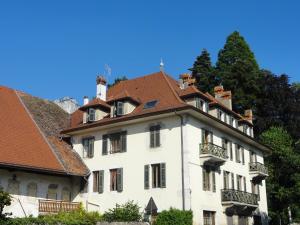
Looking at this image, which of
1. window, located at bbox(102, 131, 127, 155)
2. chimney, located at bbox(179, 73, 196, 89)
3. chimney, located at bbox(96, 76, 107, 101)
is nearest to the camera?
window, located at bbox(102, 131, 127, 155)

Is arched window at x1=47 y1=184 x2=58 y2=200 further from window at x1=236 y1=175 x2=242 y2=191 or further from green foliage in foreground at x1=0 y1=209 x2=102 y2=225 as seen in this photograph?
window at x1=236 y1=175 x2=242 y2=191

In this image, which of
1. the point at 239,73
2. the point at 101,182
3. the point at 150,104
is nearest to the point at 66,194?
the point at 101,182

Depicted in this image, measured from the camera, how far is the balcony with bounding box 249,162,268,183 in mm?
36844

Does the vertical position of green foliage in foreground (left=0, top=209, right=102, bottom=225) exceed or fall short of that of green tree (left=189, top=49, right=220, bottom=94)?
it falls short

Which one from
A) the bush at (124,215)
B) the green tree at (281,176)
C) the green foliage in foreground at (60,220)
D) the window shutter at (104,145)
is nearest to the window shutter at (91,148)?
the window shutter at (104,145)

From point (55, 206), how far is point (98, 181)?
3.87 metres

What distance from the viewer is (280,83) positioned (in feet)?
155

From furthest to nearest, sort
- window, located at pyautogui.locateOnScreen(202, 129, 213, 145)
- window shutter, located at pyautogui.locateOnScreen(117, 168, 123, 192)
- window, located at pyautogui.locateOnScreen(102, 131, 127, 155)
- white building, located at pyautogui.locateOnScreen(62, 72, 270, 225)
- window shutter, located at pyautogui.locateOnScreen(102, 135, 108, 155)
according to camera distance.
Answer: window shutter, located at pyautogui.locateOnScreen(102, 135, 108, 155) < window, located at pyautogui.locateOnScreen(102, 131, 127, 155) < window shutter, located at pyautogui.locateOnScreen(117, 168, 123, 192) < window, located at pyautogui.locateOnScreen(202, 129, 213, 145) < white building, located at pyautogui.locateOnScreen(62, 72, 270, 225)

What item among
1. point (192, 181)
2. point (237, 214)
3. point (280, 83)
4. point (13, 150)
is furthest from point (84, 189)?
point (280, 83)

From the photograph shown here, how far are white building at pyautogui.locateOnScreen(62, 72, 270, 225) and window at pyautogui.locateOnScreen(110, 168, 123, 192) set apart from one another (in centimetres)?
7

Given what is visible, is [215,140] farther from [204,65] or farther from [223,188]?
[204,65]

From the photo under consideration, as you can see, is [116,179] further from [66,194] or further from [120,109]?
[120,109]

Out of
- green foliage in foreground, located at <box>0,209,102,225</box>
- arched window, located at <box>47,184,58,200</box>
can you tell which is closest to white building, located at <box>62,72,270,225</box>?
arched window, located at <box>47,184,58,200</box>

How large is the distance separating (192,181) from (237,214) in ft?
22.1
